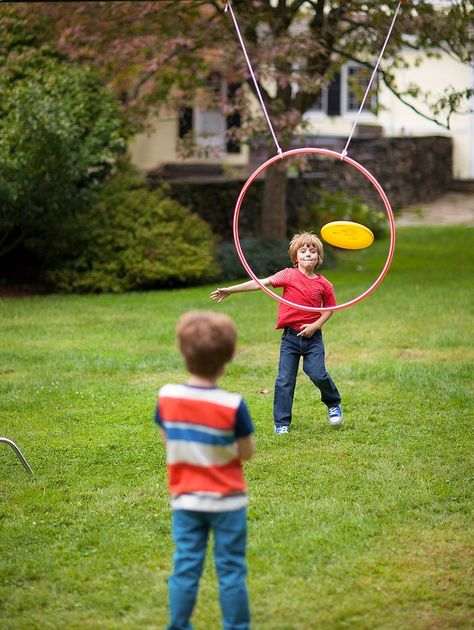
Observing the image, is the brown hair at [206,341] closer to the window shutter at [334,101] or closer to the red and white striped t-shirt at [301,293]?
the red and white striped t-shirt at [301,293]

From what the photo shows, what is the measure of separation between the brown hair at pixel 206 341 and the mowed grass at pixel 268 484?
45.9 inches

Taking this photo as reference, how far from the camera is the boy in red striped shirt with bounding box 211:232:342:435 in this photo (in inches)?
260

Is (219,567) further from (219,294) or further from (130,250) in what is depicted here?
(130,250)

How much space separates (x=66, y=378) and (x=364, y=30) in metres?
8.10

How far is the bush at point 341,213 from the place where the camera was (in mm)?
18141

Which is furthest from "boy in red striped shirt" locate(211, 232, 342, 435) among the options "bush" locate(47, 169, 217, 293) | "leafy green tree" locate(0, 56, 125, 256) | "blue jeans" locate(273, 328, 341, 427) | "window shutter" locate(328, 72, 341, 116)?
"window shutter" locate(328, 72, 341, 116)

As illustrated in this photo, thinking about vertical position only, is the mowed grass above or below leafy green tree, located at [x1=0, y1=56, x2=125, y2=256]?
below

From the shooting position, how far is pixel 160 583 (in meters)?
4.44

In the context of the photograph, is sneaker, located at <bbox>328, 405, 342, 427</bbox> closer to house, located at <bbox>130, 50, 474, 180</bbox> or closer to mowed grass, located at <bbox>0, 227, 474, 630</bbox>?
mowed grass, located at <bbox>0, 227, 474, 630</bbox>

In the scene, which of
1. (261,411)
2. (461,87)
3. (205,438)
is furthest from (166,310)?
(461,87)

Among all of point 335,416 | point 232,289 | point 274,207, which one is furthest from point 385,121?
point 232,289

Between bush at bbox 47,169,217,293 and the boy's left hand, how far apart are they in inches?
291

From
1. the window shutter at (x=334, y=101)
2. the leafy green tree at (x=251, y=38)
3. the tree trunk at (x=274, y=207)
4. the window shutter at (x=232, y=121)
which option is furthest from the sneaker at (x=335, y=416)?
the window shutter at (x=334, y=101)

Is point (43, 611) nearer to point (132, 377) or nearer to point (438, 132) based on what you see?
point (132, 377)
